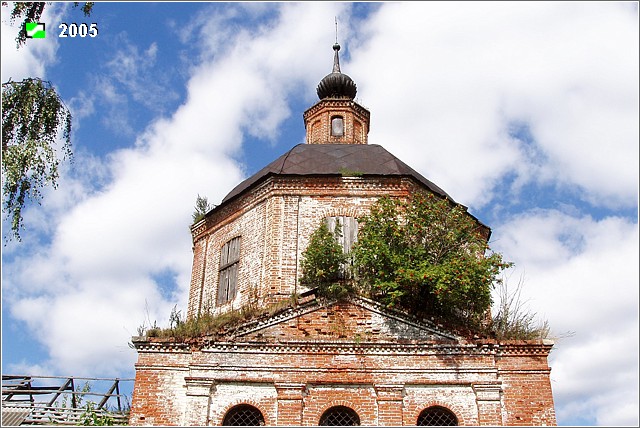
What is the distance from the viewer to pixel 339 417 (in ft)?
38.3

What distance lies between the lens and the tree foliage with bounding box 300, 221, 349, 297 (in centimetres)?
1336

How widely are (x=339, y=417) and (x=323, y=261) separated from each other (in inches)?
132

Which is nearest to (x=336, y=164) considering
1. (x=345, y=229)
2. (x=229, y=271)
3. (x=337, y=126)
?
(x=345, y=229)

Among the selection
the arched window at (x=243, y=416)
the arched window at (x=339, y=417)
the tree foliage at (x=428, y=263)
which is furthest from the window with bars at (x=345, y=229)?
the arched window at (x=243, y=416)

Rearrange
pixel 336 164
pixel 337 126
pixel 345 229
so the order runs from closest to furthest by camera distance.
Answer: pixel 345 229 < pixel 336 164 < pixel 337 126

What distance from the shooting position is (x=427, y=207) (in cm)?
1294

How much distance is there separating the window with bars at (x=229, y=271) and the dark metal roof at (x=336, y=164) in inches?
54.5

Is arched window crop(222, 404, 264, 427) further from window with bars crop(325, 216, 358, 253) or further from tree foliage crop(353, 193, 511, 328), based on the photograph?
window with bars crop(325, 216, 358, 253)

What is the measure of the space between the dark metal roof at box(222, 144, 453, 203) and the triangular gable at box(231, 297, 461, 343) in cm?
421

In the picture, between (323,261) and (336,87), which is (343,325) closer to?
(323,261)

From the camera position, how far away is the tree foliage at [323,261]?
43.8 ft

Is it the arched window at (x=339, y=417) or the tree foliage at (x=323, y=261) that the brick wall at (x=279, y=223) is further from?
the arched window at (x=339, y=417)

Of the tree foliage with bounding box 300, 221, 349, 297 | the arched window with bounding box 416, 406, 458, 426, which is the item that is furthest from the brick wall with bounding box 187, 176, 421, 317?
the arched window with bounding box 416, 406, 458, 426

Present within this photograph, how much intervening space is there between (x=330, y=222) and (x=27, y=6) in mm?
7927
